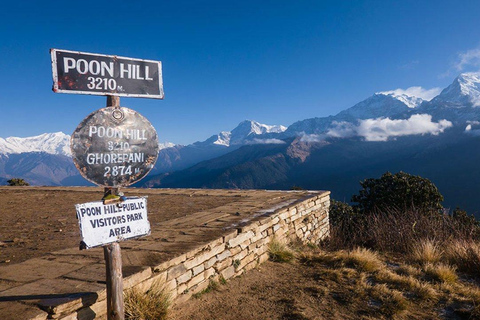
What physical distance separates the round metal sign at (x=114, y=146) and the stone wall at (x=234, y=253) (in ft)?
4.43

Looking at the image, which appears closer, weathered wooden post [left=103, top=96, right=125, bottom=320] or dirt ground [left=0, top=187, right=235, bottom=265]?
weathered wooden post [left=103, top=96, right=125, bottom=320]

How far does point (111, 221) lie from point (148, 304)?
3.73ft

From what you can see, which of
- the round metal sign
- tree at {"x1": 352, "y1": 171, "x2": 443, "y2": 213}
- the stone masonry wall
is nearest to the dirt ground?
the stone masonry wall

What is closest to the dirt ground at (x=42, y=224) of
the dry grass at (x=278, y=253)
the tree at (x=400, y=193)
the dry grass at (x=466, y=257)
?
the dry grass at (x=278, y=253)

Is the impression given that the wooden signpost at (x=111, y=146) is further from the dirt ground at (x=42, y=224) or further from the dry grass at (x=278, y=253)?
the dry grass at (x=278, y=253)

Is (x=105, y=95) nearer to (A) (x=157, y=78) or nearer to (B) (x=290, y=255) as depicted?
(A) (x=157, y=78)

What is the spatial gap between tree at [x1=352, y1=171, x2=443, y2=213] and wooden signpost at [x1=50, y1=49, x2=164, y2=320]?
59.3 ft

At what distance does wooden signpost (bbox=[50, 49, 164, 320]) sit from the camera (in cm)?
233

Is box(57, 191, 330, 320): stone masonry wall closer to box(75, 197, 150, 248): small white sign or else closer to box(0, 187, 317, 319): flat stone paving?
box(0, 187, 317, 319): flat stone paving

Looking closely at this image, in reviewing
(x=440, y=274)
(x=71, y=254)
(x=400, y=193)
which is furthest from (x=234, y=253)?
(x=400, y=193)

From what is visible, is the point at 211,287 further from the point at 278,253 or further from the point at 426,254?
the point at 426,254

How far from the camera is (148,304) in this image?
3.08 metres

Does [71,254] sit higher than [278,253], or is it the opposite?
[71,254]

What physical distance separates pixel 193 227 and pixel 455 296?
393cm
